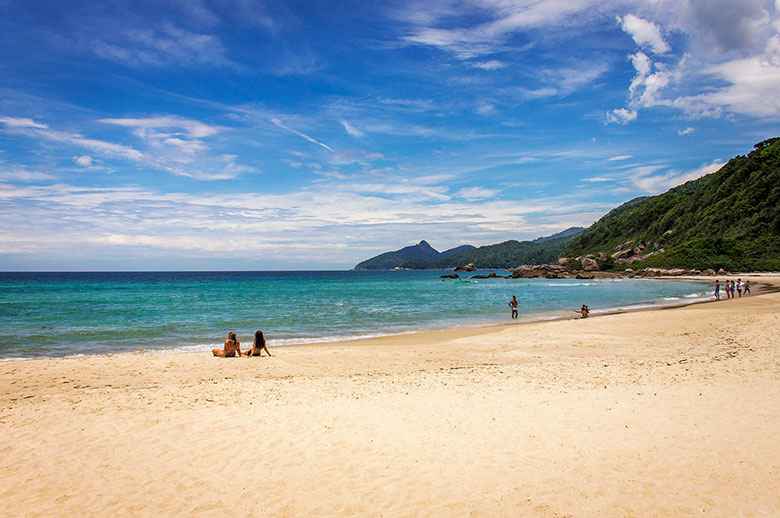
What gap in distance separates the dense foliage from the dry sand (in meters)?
73.3

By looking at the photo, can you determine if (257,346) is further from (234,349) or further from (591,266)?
(591,266)

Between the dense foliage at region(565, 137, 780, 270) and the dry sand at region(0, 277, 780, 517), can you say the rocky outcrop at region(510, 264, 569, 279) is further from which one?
the dry sand at region(0, 277, 780, 517)

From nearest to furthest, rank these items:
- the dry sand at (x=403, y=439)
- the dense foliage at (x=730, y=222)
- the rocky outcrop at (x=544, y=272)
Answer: the dry sand at (x=403, y=439) → the dense foliage at (x=730, y=222) → the rocky outcrop at (x=544, y=272)

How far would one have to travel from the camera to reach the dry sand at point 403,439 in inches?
196

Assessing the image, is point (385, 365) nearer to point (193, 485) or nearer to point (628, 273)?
point (193, 485)

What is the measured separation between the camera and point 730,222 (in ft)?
257

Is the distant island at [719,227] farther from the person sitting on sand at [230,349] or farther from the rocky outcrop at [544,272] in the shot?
the person sitting on sand at [230,349]

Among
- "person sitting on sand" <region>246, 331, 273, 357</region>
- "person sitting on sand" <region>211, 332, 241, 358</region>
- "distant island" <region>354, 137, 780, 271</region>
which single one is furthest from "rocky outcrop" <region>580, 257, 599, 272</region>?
"person sitting on sand" <region>211, 332, 241, 358</region>

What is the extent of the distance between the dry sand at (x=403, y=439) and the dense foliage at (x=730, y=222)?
7326cm

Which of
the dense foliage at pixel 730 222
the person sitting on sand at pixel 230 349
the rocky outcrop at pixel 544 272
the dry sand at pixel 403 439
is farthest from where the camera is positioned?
the rocky outcrop at pixel 544 272

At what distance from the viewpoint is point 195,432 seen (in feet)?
23.5

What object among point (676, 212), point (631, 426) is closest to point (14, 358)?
point (631, 426)

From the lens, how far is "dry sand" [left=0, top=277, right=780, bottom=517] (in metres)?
4.97

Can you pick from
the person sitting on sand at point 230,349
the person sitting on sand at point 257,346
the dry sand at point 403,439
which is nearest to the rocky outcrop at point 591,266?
the dry sand at point 403,439
